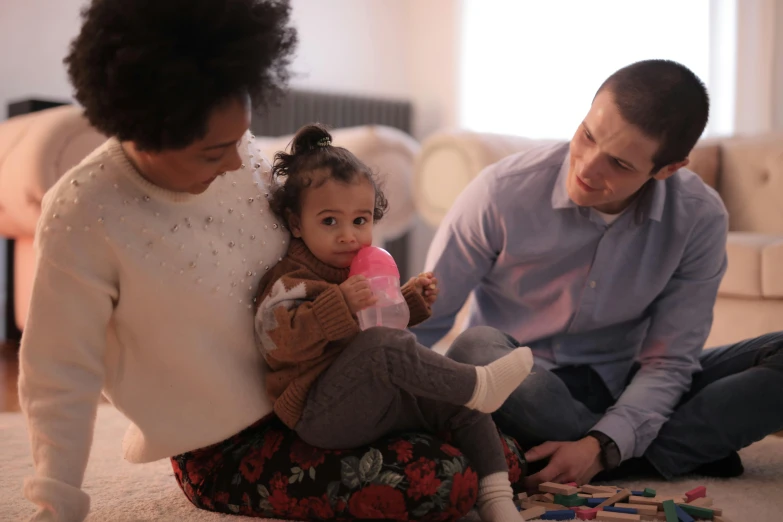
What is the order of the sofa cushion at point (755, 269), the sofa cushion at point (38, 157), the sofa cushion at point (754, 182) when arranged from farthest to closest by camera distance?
the sofa cushion at point (754, 182), the sofa cushion at point (38, 157), the sofa cushion at point (755, 269)

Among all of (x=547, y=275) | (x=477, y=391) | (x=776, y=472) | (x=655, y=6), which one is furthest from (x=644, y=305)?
(x=655, y=6)

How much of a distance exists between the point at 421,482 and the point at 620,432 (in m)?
0.46

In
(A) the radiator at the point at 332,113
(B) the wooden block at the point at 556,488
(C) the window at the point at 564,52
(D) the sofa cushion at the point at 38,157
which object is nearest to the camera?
(B) the wooden block at the point at 556,488

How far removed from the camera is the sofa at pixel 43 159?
8.39 feet

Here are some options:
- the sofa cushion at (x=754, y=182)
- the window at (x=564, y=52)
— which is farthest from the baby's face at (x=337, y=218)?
the window at (x=564, y=52)

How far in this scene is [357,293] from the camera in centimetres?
110

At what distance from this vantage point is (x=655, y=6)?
4.00 m

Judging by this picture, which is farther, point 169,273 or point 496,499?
point 496,499

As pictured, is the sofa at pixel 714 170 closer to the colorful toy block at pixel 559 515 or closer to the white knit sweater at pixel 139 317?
the colorful toy block at pixel 559 515

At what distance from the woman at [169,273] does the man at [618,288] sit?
43 centimetres

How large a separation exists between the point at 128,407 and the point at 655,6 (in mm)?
3574

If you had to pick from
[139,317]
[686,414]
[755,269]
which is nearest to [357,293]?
[139,317]

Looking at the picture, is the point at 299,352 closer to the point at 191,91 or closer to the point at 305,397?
the point at 305,397

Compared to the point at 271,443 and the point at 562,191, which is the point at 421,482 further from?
the point at 562,191
